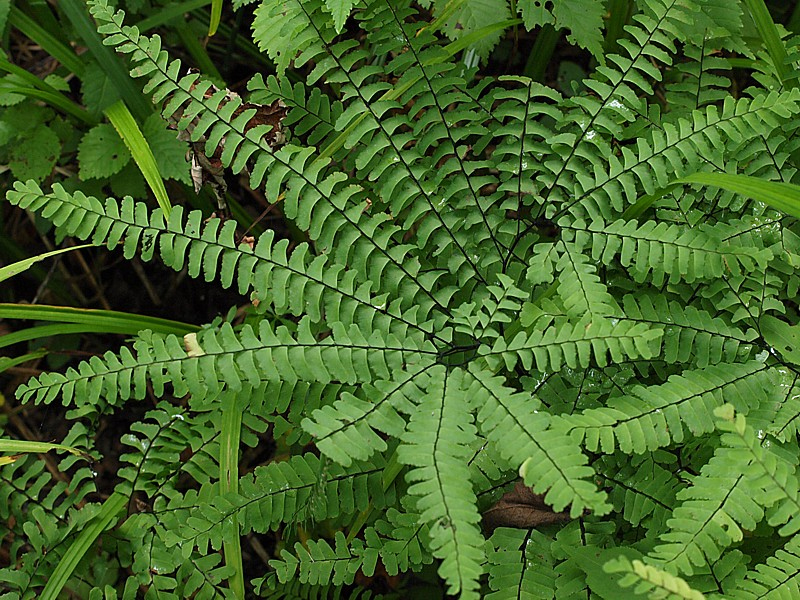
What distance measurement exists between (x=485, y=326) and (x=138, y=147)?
114cm

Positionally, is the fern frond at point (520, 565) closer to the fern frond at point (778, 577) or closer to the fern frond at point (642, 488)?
the fern frond at point (642, 488)

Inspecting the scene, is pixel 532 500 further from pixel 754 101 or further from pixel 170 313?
pixel 170 313

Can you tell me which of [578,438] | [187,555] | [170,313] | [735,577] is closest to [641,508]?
[735,577]

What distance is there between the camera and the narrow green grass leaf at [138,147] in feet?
6.05

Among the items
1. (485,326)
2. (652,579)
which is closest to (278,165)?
(485,326)

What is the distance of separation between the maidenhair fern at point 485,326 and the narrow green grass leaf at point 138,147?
314mm

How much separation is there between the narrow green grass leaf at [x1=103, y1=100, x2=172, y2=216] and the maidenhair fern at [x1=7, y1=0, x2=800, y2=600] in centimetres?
31

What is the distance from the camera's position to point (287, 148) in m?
1.55

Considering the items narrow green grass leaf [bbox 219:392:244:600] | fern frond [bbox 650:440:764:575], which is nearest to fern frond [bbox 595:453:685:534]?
fern frond [bbox 650:440:764:575]

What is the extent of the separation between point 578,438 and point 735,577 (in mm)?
464

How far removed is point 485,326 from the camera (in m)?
1.43

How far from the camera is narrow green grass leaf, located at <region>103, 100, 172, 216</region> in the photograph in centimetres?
184

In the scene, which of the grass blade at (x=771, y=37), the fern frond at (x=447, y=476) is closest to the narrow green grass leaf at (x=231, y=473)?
the fern frond at (x=447, y=476)

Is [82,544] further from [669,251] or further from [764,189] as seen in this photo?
[764,189]
